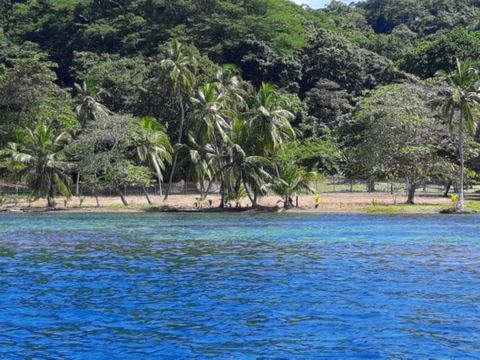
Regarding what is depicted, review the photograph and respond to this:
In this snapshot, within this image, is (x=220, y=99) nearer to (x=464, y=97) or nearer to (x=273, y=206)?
(x=273, y=206)

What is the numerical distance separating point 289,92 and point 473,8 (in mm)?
77884

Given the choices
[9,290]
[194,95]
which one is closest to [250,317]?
[9,290]

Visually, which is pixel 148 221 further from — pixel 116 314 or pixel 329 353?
pixel 329 353

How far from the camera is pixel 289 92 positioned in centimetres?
9806

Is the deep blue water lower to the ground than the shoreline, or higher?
lower

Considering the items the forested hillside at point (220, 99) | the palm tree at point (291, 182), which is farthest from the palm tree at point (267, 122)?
the palm tree at point (291, 182)

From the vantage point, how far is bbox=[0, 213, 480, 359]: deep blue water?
1384 cm

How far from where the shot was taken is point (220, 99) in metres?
67.4

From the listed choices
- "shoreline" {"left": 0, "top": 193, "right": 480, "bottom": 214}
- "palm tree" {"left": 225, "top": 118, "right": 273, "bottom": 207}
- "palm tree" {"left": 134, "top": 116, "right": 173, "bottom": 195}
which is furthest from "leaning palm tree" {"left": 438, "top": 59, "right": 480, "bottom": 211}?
"palm tree" {"left": 134, "top": 116, "right": 173, "bottom": 195}

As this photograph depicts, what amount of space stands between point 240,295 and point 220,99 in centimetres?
4946

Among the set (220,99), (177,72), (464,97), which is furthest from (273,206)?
(464,97)

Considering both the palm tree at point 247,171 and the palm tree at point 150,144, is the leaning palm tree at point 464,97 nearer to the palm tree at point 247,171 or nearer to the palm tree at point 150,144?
the palm tree at point 247,171

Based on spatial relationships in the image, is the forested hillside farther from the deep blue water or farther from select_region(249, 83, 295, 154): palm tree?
the deep blue water

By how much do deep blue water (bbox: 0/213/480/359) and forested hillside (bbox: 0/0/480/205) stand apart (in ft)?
74.3
